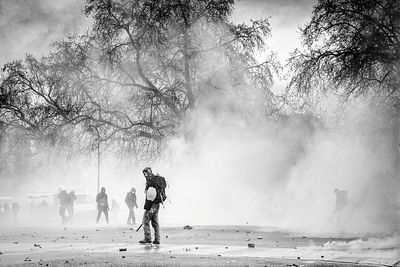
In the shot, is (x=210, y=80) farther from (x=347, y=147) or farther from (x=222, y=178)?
(x=347, y=147)

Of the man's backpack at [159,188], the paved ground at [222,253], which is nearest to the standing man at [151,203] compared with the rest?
the man's backpack at [159,188]

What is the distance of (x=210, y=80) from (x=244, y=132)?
3.38 m

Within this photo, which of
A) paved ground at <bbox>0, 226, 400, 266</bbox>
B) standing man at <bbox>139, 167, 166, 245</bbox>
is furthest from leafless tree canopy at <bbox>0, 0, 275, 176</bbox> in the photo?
standing man at <bbox>139, 167, 166, 245</bbox>

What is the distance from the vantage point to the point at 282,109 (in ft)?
116

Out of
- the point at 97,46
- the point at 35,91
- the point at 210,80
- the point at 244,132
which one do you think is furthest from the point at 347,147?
the point at 35,91

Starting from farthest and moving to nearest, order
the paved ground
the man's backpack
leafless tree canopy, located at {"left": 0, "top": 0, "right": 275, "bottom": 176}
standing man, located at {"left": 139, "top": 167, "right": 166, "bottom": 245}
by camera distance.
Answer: leafless tree canopy, located at {"left": 0, "top": 0, "right": 275, "bottom": 176}
the man's backpack
standing man, located at {"left": 139, "top": 167, "right": 166, "bottom": 245}
the paved ground

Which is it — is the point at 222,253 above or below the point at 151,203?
below

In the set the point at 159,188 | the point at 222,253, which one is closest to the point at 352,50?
the point at 159,188

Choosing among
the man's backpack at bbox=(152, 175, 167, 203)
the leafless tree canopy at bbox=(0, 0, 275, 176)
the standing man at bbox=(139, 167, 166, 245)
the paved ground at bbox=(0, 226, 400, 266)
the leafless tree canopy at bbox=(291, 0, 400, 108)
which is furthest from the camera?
the leafless tree canopy at bbox=(0, 0, 275, 176)

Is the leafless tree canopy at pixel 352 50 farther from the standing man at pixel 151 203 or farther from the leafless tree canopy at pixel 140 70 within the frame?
the standing man at pixel 151 203

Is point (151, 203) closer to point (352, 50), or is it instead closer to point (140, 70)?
point (352, 50)

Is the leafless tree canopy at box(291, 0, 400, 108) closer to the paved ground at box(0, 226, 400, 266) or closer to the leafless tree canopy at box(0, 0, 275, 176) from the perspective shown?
the leafless tree canopy at box(0, 0, 275, 176)

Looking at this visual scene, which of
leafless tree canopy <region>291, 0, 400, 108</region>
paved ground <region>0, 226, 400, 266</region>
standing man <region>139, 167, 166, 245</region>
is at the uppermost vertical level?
leafless tree canopy <region>291, 0, 400, 108</region>

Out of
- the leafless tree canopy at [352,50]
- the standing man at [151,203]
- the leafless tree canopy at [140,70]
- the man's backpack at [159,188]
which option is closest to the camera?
the standing man at [151,203]
